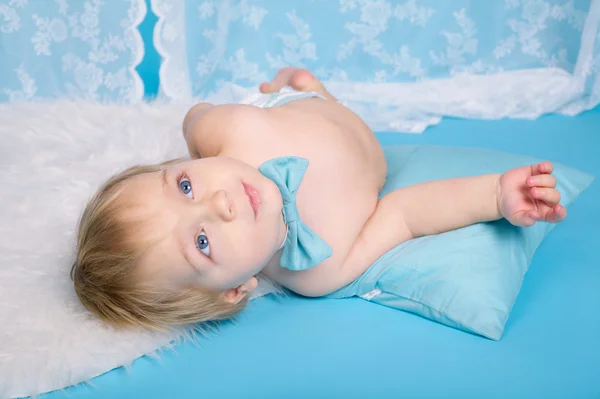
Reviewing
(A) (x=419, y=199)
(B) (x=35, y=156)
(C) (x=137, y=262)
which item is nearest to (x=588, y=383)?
(A) (x=419, y=199)

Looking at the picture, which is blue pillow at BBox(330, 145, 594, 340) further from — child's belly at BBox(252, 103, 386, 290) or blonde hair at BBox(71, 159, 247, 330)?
blonde hair at BBox(71, 159, 247, 330)

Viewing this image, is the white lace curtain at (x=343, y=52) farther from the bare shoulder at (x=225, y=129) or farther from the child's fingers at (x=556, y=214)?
the child's fingers at (x=556, y=214)

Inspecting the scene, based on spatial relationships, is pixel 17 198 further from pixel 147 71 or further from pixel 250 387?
pixel 147 71

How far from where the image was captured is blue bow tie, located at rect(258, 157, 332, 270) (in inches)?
53.6

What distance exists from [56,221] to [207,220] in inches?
23.0

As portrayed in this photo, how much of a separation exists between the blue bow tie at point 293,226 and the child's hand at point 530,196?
0.38 m

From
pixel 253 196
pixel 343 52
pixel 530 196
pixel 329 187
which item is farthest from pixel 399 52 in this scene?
pixel 253 196

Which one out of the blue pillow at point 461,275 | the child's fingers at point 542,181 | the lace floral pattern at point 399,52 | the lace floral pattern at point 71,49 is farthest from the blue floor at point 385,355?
the lace floral pattern at point 71,49

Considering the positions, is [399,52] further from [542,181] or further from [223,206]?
Answer: [223,206]

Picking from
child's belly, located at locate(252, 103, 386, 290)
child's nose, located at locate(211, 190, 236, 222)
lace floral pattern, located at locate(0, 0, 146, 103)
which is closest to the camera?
child's nose, located at locate(211, 190, 236, 222)

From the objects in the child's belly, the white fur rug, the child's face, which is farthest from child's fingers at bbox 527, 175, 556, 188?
the white fur rug

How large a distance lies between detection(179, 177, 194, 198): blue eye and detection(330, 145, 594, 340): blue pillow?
0.42 meters

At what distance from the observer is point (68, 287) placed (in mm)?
1390

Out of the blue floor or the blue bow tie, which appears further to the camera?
the blue bow tie
